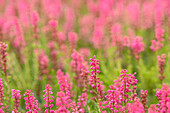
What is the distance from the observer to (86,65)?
3332 millimetres

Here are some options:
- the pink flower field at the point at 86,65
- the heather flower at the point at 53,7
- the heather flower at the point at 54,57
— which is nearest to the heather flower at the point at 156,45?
the pink flower field at the point at 86,65

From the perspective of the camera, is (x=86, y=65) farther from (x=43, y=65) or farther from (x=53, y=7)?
(x=53, y=7)

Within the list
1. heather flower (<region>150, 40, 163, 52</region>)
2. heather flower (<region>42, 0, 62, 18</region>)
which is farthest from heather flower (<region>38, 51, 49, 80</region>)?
heather flower (<region>150, 40, 163, 52</region>)

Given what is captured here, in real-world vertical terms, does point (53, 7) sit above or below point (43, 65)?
above

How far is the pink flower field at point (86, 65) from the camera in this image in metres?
2.26

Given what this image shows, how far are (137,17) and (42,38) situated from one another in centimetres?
232

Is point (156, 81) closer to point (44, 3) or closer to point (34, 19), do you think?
point (34, 19)

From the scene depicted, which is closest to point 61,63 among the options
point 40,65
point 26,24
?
point 40,65

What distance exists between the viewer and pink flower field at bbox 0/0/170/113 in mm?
2260

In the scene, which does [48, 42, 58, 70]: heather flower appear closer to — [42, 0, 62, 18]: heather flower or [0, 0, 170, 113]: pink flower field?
[0, 0, 170, 113]: pink flower field

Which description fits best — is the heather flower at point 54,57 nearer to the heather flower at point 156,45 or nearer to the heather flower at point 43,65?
the heather flower at point 43,65

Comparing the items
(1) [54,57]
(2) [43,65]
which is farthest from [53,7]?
(2) [43,65]

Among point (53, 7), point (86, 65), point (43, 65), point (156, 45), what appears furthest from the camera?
point (53, 7)

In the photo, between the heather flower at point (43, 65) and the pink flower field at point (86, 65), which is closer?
the pink flower field at point (86, 65)
